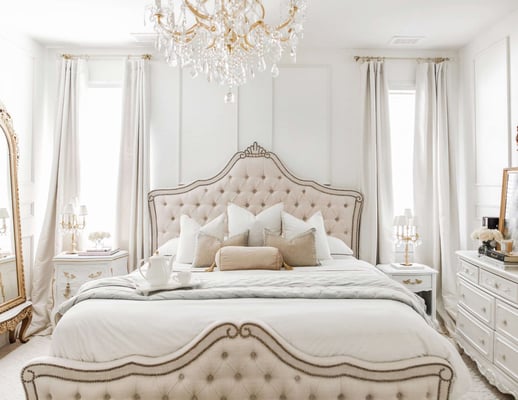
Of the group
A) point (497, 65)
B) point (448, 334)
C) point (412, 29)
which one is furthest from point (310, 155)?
point (448, 334)

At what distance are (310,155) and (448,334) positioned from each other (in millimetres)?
2176

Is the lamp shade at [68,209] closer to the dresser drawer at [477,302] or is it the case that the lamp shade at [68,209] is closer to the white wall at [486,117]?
the dresser drawer at [477,302]

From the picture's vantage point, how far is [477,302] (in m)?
3.23

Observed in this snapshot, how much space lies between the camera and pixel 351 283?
105 inches

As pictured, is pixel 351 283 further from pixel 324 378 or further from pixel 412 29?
pixel 412 29

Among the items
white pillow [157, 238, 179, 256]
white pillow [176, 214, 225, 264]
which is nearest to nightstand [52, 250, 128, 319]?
white pillow [157, 238, 179, 256]

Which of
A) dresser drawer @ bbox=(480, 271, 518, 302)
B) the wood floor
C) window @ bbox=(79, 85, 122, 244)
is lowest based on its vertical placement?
the wood floor

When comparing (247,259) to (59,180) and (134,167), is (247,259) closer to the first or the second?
(134,167)

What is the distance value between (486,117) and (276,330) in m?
3.03

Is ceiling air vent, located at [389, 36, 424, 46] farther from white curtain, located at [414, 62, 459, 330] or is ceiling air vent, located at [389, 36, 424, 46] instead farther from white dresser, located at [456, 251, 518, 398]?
white dresser, located at [456, 251, 518, 398]

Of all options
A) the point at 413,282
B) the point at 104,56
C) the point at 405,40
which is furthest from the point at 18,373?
the point at 405,40

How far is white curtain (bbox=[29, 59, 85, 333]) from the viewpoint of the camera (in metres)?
4.28

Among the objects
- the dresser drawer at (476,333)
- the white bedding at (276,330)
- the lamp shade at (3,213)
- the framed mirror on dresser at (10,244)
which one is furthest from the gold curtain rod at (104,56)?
the dresser drawer at (476,333)

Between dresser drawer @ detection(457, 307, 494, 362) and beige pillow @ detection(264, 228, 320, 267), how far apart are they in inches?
49.7
